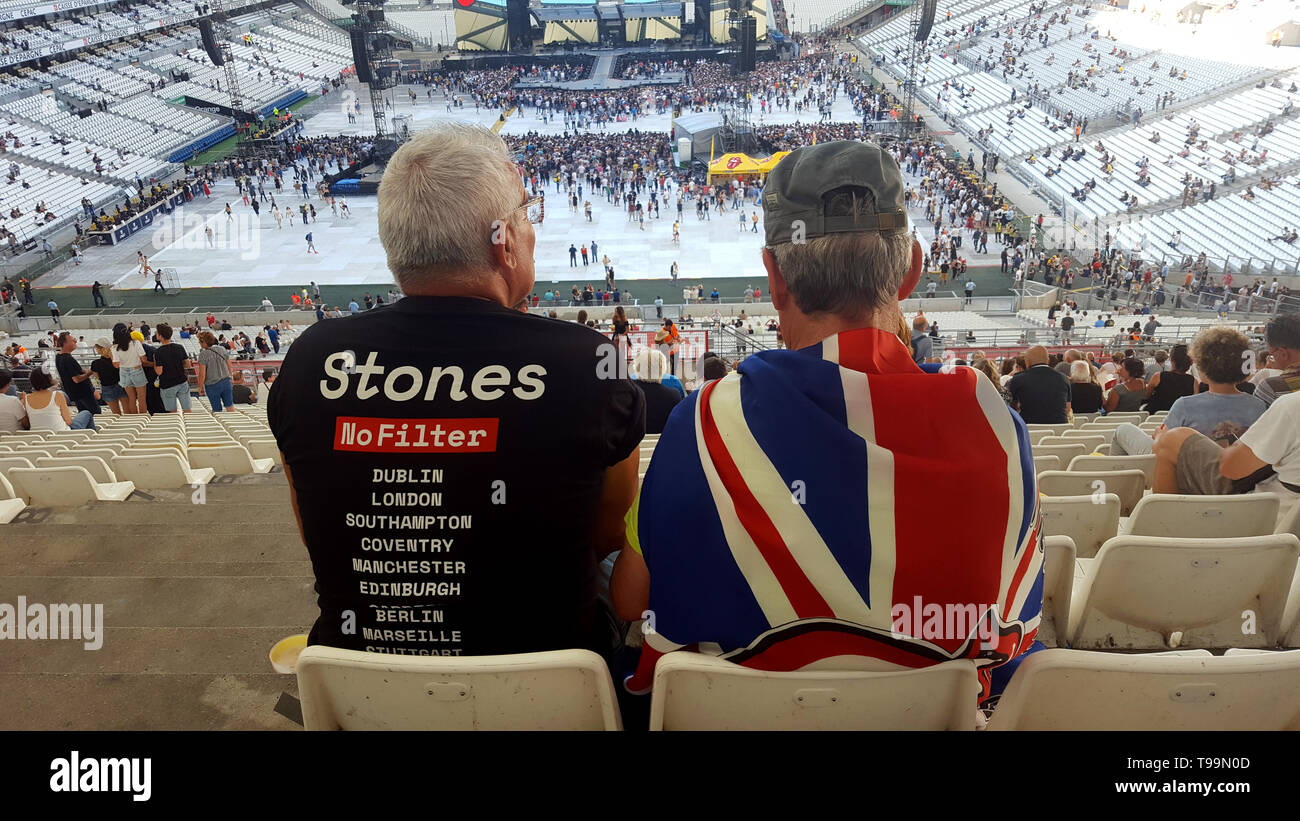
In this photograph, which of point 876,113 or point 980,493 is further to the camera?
point 876,113

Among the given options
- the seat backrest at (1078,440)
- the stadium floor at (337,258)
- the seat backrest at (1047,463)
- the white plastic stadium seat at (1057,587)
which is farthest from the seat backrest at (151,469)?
the stadium floor at (337,258)

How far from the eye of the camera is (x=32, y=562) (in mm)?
3682

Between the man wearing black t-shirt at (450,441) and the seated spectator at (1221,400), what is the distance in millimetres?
3409

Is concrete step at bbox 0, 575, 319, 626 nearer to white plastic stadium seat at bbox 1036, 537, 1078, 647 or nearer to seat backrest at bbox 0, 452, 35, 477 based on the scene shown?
seat backrest at bbox 0, 452, 35, 477

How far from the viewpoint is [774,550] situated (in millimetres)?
1411

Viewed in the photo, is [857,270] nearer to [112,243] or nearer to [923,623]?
[923,623]

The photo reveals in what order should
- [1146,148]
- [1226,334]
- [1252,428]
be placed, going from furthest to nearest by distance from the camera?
[1146,148] → [1226,334] → [1252,428]

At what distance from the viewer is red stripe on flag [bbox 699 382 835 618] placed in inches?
55.4

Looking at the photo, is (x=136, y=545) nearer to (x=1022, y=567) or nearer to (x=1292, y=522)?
(x=1022, y=567)

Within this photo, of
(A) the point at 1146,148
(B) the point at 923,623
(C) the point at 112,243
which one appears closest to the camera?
(B) the point at 923,623

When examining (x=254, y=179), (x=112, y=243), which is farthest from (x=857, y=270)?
(x=254, y=179)

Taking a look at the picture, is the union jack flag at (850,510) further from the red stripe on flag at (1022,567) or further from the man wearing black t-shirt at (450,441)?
the man wearing black t-shirt at (450,441)

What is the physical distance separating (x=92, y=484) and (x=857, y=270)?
16.9ft

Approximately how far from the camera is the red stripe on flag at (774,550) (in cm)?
141
